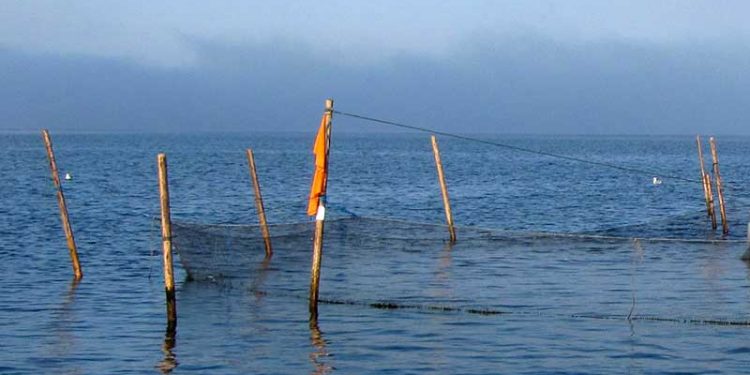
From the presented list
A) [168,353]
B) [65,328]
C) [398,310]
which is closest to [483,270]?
[398,310]

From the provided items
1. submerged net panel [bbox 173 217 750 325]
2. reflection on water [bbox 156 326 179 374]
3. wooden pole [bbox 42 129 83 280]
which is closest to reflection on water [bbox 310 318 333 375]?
reflection on water [bbox 156 326 179 374]

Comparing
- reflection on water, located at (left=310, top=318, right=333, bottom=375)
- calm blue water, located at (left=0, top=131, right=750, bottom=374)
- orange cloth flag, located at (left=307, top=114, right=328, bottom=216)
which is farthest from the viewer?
orange cloth flag, located at (left=307, top=114, right=328, bottom=216)

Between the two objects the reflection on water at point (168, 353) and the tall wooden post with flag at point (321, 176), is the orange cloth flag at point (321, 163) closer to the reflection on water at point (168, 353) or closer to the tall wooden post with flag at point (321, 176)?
the tall wooden post with flag at point (321, 176)

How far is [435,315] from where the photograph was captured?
17.0 meters

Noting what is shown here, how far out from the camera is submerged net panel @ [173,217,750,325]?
17.8 meters

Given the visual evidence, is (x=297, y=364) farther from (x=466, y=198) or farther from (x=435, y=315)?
(x=466, y=198)

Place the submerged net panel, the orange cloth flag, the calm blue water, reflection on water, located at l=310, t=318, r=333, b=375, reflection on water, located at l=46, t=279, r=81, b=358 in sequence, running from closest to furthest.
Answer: reflection on water, located at l=310, t=318, r=333, b=375, the calm blue water, reflection on water, located at l=46, t=279, r=81, b=358, the orange cloth flag, the submerged net panel

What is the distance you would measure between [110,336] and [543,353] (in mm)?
5825

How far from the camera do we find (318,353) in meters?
14.6

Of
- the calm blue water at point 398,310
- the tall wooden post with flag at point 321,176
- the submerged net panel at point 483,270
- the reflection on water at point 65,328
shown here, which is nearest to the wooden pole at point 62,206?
the calm blue water at point 398,310

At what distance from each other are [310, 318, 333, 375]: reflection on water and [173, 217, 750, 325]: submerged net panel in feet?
6.27

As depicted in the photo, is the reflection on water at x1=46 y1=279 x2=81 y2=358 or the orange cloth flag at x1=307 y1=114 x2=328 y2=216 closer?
the reflection on water at x1=46 y1=279 x2=81 y2=358

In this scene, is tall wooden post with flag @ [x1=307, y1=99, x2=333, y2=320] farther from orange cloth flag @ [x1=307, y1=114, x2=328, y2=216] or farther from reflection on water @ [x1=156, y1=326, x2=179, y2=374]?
reflection on water @ [x1=156, y1=326, x2=179, y2=374]

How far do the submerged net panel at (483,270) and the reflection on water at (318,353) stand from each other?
1.91 metres
